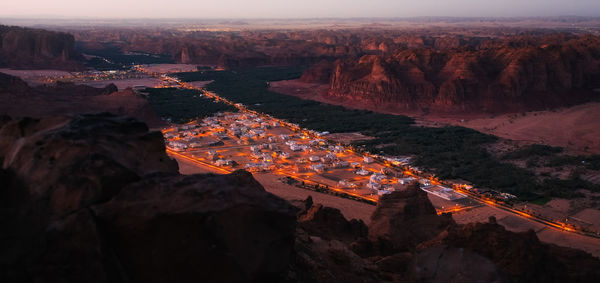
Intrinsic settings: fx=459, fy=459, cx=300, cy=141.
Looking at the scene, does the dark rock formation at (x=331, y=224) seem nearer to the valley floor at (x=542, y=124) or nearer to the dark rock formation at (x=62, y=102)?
the dark rock formation at (x=62, y=102)

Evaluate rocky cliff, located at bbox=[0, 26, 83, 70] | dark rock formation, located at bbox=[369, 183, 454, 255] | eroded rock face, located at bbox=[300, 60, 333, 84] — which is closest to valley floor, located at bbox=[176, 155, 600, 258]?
dark rock formation, located at bbox=[369, 183, 454, 255]

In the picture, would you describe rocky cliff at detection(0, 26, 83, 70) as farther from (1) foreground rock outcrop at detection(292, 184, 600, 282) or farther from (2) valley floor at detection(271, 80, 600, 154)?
(1) foreground rock outcrop at detection(292, 184, 600, 282)

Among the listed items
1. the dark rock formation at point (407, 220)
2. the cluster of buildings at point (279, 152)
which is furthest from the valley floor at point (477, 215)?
the dark rock formation at point (407, 220)

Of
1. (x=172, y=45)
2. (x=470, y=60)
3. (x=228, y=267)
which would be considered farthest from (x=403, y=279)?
(x=172, y=45)

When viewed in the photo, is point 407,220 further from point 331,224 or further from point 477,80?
point 477,80

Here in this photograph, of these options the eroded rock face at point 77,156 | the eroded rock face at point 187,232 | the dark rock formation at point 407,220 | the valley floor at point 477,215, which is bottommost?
the valley floor at point 477,215
